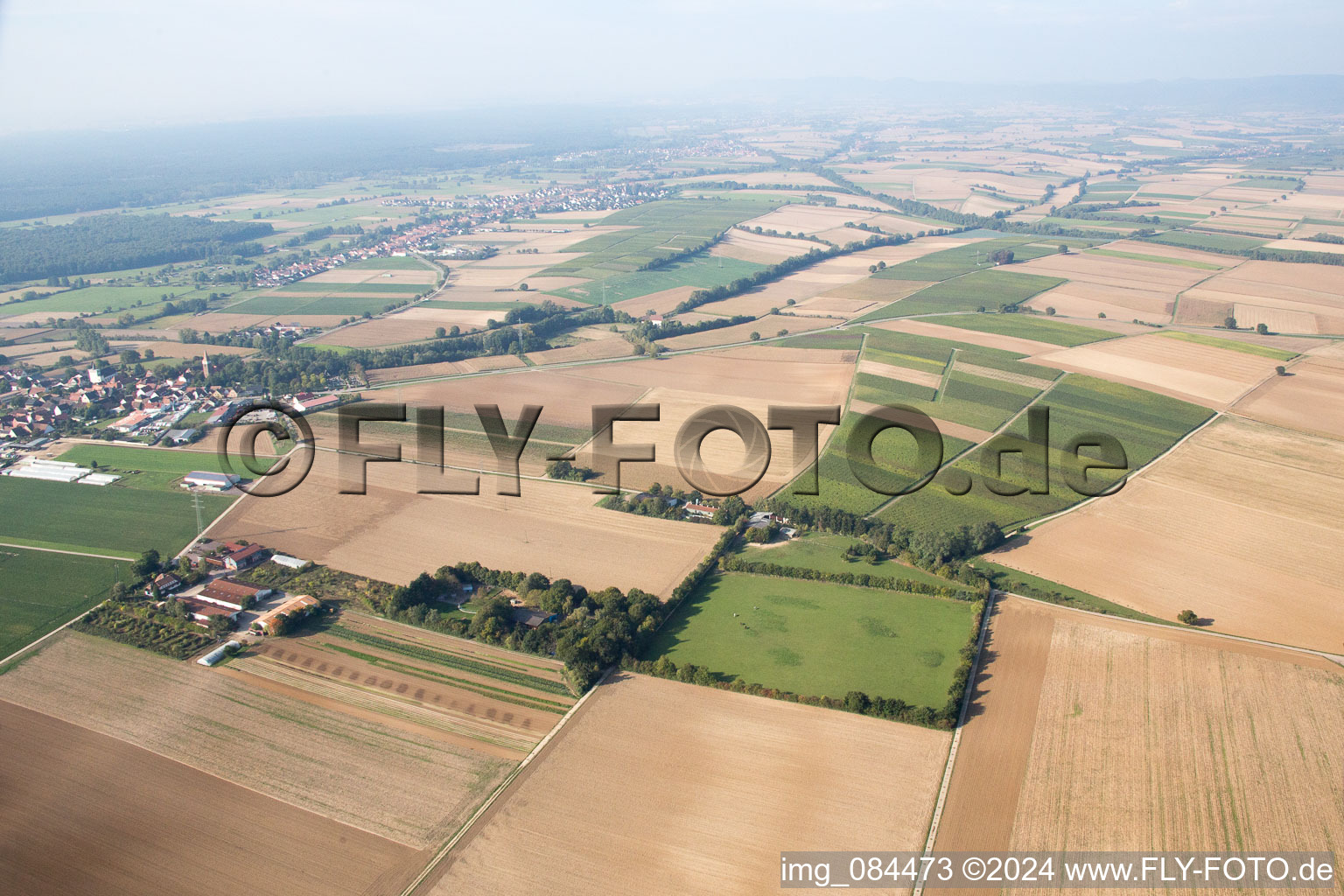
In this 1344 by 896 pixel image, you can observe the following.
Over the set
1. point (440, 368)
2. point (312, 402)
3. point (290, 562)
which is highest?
point (440, 368)

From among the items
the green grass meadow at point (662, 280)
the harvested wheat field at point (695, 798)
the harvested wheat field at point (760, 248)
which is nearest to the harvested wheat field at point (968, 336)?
the green grass meadow at point (662, 280)

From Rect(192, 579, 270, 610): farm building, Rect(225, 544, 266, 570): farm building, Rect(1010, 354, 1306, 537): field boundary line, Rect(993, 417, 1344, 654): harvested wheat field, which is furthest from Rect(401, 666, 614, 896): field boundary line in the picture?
Rect(1010, 354, 1306, 537): field boundary line

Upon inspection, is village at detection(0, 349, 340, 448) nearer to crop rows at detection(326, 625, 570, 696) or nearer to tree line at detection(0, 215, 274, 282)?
crop rows at detection(326, 625, 570, 696)

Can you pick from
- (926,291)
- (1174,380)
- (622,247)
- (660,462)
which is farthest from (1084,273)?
(660,462)

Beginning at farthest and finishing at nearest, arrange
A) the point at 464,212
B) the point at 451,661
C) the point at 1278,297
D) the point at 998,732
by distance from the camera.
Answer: the point at 464,212 < the point at 1278,297 < the point at 451,661 < the point at 998,732

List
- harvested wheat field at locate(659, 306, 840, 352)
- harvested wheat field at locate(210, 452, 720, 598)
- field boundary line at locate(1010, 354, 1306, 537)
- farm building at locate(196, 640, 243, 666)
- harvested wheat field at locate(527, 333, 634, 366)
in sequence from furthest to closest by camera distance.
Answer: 1. harvested wheat field at locate(659, 306, 840, 352)
2. harvested wheat field at locate(527, 333, 634, 366)
3. field boundary line at locate(1010, 354, 1306, 537)
4. harvested wheat field at locate(210, 452, 720, 598)
5. farm building at locate(196, 640, 243, 666)

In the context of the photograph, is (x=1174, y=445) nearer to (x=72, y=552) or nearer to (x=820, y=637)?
(x=820, y=637)

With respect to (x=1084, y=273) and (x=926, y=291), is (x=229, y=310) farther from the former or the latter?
(x=1084, y=273)

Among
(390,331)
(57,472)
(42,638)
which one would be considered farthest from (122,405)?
(42,638)
